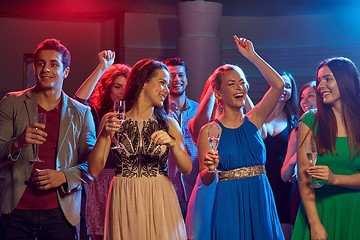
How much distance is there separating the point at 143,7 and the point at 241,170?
4.63 metres

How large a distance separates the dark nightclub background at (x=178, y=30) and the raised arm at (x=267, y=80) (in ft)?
11.2

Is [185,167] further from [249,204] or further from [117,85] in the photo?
[117,85]

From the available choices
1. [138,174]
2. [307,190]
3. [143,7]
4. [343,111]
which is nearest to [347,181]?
[307,190]

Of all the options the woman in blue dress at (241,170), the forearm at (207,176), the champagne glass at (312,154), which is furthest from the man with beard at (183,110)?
the champagne glass at (312,154)

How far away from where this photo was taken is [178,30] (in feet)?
25.5

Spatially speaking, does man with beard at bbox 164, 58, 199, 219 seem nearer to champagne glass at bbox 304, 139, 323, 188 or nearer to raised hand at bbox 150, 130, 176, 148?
raised hand at bbox 150, 130, 176, 148

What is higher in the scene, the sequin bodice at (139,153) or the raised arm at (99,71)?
the raised arm at (99,71)

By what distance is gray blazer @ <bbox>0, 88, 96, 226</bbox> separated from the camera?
296 cm

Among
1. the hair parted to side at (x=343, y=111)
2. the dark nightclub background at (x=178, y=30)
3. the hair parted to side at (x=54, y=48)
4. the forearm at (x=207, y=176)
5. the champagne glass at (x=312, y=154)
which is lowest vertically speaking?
the forearm at (x=207, y=176)

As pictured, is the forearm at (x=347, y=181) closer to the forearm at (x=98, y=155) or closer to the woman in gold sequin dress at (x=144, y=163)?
the woman in gold sequin dress at (x=144, y=163)

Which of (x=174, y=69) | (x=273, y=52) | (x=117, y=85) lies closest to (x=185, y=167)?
(x=117, y=85)

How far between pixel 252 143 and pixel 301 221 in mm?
558

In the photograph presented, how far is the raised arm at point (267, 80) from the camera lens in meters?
3.33

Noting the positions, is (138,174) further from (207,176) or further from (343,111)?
(343,111)
